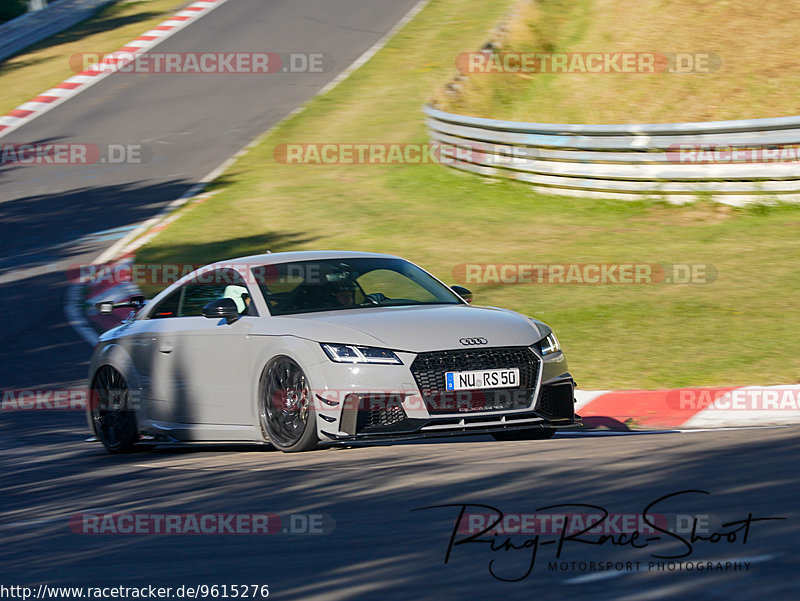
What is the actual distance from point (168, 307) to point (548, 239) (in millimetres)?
8259

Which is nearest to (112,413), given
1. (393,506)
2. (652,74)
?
(393,506)

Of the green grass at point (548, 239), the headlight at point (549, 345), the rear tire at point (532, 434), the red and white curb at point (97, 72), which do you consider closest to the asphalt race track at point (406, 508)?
the rear tire at point (532, 434)

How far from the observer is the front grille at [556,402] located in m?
7.93

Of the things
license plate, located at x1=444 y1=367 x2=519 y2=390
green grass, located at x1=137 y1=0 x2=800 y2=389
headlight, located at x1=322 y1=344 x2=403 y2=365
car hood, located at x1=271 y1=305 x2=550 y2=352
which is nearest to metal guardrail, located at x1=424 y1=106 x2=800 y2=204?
green grass, located at x1=137 y1=0 x2=800 y2=389

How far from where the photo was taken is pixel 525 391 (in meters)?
7.83

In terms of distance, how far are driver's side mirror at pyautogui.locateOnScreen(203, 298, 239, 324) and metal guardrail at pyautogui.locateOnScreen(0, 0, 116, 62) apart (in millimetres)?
30226

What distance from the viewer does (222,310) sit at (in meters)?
8.34

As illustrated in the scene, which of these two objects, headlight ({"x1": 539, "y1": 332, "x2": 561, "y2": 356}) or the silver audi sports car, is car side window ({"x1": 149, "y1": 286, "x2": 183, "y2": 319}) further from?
headlight ({"x1": 539, "y1": 332, "x2": 561, "y2": 356})

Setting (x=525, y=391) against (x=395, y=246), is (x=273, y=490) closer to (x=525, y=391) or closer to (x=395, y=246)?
(x=525, y=391)

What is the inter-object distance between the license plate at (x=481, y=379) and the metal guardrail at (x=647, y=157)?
9700 millimetres

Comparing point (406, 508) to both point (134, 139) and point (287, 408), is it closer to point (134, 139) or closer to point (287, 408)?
point (287, 408)

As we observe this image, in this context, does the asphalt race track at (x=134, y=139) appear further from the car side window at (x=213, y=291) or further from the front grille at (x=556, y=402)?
the front grille at (x=556, y=402)

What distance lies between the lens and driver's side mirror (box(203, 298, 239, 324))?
834cm

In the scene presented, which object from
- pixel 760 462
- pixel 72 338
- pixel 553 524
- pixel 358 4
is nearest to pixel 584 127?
pixel 72 338
